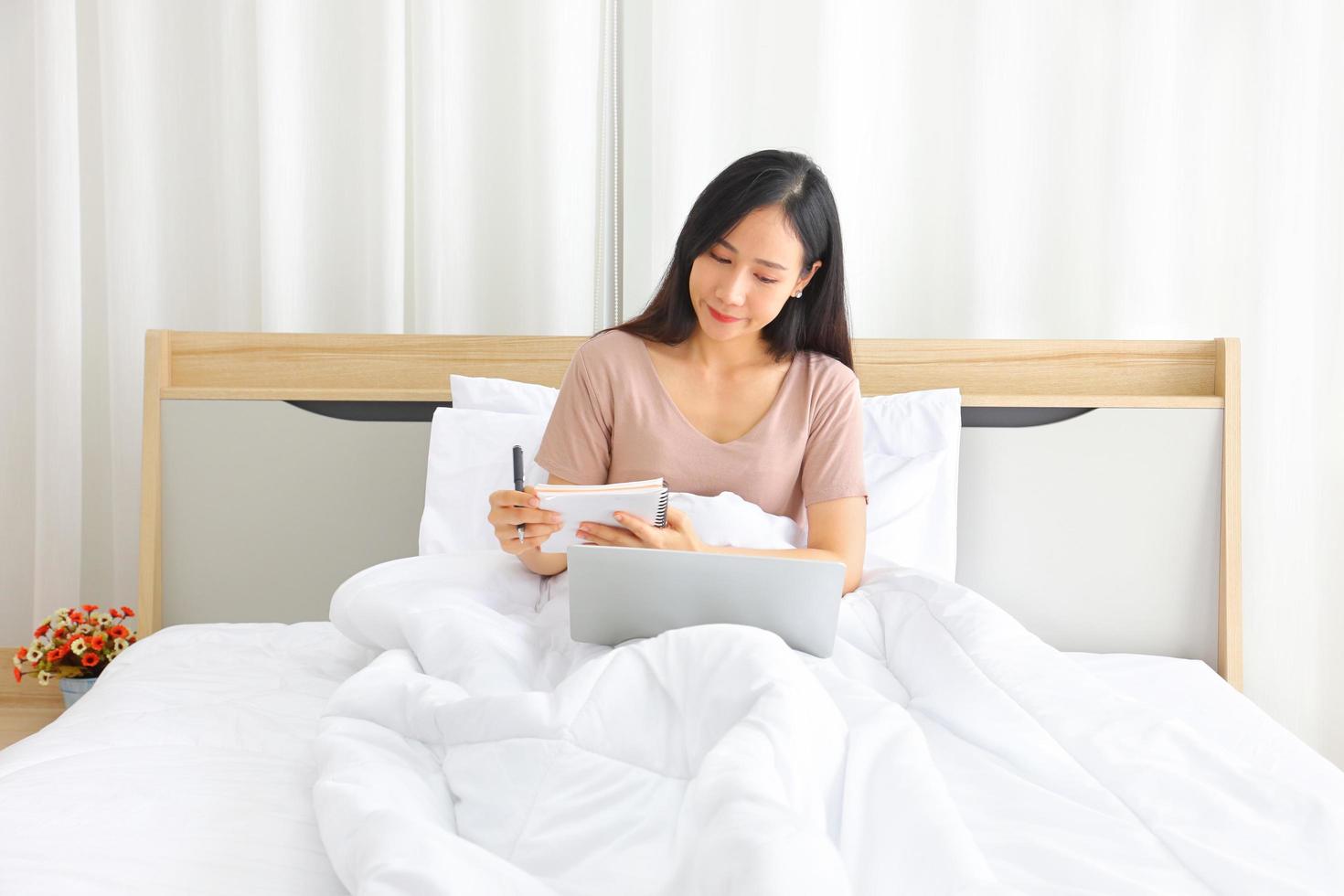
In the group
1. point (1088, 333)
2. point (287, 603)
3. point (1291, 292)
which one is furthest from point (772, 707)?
point (1291, 292)

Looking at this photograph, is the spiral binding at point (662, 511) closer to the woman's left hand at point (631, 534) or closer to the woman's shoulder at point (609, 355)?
the woman's left hand at point (631, 534)

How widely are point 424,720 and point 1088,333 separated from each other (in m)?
1.85

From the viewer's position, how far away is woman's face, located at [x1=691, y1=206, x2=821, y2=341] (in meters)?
1.58

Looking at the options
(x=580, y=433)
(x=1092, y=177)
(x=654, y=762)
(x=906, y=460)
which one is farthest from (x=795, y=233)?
(x=1092, y=177)

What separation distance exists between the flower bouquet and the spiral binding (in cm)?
141

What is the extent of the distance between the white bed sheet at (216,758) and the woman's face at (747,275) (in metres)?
0.72

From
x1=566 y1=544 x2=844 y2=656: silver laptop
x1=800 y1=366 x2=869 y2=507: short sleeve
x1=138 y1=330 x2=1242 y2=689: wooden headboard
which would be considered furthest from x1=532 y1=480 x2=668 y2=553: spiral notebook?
x1=138 y1=330 x2=1242 y2=689: wooden headboard

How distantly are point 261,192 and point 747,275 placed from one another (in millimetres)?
1301

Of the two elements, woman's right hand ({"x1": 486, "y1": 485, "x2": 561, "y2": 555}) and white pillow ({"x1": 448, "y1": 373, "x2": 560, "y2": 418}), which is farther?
white pillow ({"x1": 448, "y1": 373, "x2": 560, "y2": 418})

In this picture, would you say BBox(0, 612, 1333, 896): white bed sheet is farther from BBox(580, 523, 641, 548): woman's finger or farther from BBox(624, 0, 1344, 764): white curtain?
BBox(624, 0, 1344, 764): white curtain

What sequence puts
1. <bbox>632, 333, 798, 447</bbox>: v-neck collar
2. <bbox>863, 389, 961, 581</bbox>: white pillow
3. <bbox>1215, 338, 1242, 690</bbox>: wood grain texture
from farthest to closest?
<bbox>1215, 338, 1242, 690</bbox>: wood grain texture
<bbox>863, 389, 961, 581</bbox>: white pillow
<bbox>632, 333, 798, 447</bbox>: v-neck collar

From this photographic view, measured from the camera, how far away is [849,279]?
235 cm

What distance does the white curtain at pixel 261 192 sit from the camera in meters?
2.29

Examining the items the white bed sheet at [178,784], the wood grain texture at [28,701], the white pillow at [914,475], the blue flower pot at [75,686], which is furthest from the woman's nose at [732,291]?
the wood grain texture at [28,701]
